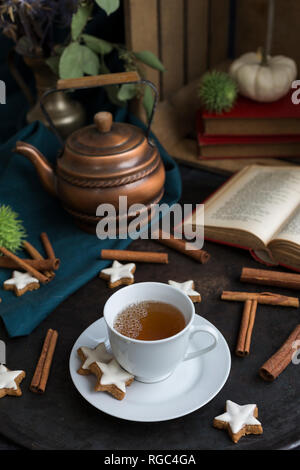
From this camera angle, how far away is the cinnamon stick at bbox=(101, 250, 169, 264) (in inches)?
39.0

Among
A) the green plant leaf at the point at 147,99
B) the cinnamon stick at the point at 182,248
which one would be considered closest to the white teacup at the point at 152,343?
the cinnamon stick at the point at 182,248

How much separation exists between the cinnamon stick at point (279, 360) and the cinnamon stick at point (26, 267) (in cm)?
44

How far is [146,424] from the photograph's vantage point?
684 mm

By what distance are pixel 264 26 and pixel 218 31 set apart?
5.7 inches

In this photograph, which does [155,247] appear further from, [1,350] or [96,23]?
[96,23]

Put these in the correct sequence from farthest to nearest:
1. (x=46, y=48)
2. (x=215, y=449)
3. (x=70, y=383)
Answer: (x=46, y=48) → (x=70, y=383) → (x=215, y=449)

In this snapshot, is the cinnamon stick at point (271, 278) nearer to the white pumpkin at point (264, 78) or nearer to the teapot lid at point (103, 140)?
the teapot lid at point (103, 140)

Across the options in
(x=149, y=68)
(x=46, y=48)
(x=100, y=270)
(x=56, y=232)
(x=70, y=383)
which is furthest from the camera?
(x=149, y=68)

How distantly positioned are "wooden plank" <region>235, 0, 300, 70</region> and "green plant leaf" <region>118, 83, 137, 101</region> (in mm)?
569

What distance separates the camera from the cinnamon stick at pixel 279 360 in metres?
→ 0.74

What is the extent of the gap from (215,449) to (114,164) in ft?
1.89

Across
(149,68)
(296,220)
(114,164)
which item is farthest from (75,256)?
(149,68)

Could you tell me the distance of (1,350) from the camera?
818mm

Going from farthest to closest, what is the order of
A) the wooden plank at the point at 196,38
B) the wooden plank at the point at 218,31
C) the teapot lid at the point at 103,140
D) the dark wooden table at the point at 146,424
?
the wooden plank at the point at 218,31 < the wooden plank at the point at 196,38 < the teapot lid at the point at 103,140 < the dark wooden table at the point at 146,424
